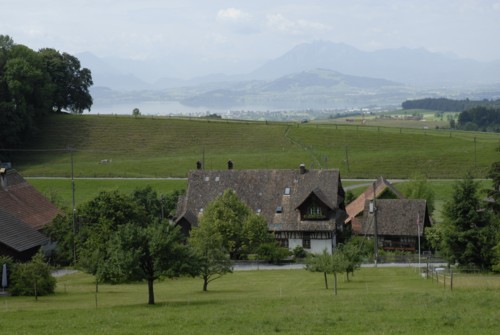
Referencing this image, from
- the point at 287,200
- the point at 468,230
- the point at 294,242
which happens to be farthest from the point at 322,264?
the point at 287,200

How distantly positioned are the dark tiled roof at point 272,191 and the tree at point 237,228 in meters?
5.61

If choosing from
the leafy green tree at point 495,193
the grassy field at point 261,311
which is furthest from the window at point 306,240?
the grassy field at point 261,311

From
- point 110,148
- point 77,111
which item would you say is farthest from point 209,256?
point 77,111

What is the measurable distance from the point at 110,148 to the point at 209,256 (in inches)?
2880

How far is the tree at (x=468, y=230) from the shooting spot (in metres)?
43.5

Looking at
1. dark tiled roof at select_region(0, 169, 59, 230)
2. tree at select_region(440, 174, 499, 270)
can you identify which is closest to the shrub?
tree at select_region(440, 174, 499, 270)

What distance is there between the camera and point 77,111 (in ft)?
429

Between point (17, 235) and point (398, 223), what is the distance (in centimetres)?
3023

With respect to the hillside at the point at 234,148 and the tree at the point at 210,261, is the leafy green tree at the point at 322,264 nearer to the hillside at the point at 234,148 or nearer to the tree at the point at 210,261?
the tree at the point at 210,261

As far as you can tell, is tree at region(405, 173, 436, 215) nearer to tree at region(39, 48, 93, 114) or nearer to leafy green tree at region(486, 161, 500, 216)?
leafy green tree at region(486, 161, 500, 216)

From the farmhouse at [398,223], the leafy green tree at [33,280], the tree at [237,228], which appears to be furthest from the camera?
the farmhouse at [398,223]

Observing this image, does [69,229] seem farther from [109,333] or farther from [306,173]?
[109,333]

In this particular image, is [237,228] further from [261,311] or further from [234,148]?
[234,148]

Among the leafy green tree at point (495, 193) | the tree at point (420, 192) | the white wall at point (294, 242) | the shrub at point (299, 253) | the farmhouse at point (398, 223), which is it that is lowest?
the shrub at point (299, 253)
